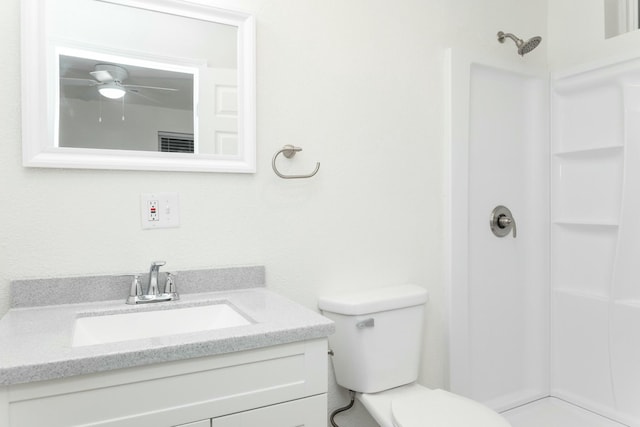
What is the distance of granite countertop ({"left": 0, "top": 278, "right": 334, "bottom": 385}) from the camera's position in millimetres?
836

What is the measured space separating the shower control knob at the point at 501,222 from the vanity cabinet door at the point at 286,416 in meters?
1.44

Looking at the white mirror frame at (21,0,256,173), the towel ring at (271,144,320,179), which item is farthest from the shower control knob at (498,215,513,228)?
the white mirror frame at (21,0,256,173)

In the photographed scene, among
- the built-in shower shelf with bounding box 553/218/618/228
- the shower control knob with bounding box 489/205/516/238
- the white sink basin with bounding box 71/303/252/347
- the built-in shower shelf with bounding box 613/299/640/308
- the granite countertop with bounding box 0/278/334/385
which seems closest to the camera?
the granite countertop with bounding box 0/278/334/385

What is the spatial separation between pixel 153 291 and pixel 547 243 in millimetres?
1989

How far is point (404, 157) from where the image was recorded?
6.24 feet

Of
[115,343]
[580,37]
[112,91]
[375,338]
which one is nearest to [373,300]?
[375,338]

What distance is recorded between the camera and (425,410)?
143 centimetres

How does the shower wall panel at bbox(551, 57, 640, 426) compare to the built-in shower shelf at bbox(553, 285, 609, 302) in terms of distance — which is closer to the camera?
the shower wall panel at bbox(551, 57, 640, 426)

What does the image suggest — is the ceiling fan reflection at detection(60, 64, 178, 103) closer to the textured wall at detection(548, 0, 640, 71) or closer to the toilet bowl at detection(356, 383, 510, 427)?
the toilet bowl at detection(356, 383, 510, 427)

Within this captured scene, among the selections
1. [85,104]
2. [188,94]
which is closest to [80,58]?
[85,104]

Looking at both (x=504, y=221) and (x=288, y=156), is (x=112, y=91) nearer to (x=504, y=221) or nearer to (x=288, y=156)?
Result: (x=288, y=156)

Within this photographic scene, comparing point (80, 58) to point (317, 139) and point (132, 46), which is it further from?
point (317, 139)

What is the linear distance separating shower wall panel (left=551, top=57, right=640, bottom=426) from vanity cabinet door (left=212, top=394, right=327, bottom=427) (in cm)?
165

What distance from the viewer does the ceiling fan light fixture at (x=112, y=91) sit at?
1.33m
